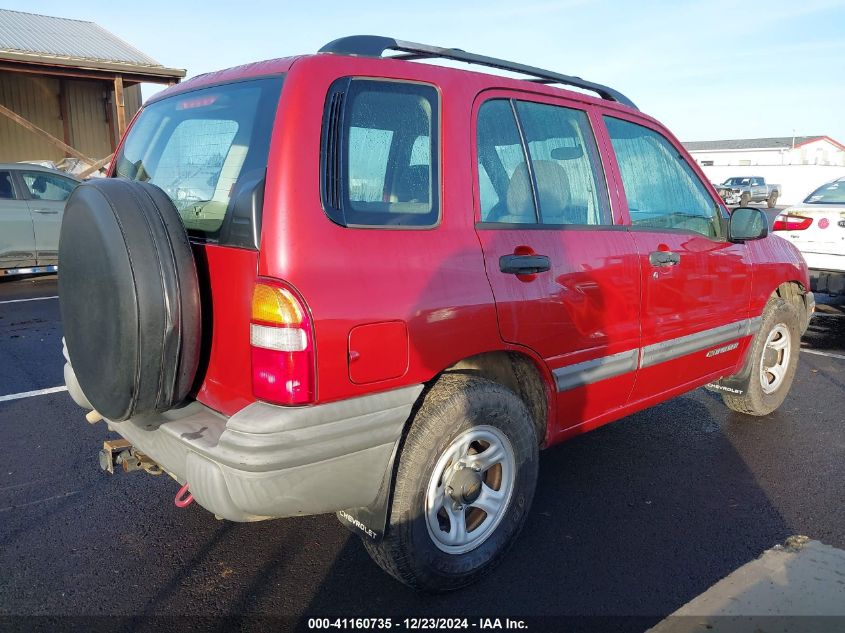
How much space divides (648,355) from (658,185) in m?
0.94

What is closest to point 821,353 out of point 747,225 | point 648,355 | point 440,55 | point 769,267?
point 769,267

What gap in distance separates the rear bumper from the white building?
65.5m

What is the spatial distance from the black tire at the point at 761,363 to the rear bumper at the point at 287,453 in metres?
2.98

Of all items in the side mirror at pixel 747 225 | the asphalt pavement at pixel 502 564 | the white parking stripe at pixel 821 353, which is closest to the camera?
the asphalt pavement at pixel 502 564

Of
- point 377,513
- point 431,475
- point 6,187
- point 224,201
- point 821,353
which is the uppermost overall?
point 224,201

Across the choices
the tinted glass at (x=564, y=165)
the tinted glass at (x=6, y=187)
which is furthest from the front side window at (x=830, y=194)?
the tinted glass at (x=6, y=187)

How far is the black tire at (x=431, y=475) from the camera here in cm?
250

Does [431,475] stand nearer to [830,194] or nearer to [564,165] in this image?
[564,165]

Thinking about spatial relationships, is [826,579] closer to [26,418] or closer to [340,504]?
[340,504]

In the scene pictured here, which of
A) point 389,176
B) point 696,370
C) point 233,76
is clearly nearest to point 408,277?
point 389,176

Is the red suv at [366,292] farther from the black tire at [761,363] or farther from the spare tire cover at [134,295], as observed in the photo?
the black tire at [761,363]

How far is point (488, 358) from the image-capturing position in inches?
115

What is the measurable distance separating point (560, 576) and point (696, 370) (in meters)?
1.65

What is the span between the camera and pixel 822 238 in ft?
24.4
